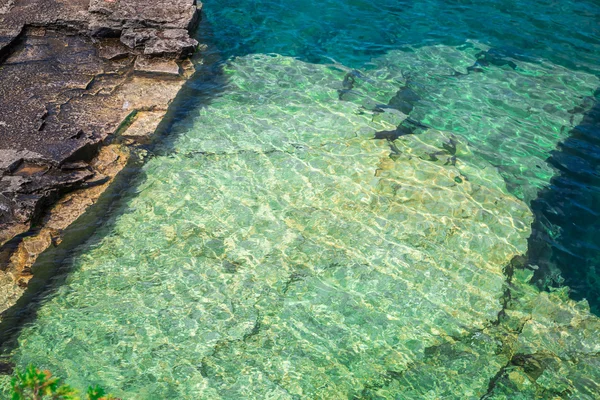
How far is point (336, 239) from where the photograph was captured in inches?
177

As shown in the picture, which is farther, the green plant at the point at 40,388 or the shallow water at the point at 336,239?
the shallow water at the point at 336,239

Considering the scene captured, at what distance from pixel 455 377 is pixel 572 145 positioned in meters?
3.46

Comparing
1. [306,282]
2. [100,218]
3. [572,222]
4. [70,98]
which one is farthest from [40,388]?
→ [572,222]

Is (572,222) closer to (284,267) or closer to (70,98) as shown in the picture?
(284,267)

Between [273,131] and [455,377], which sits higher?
[273,131]

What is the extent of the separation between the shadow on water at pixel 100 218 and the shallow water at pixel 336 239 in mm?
34

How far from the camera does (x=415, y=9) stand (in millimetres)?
8664

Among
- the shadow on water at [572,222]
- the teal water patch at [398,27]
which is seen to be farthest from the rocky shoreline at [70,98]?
the shadow on water at [572,222]

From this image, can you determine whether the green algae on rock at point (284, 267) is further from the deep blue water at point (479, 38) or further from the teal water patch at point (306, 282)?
the deep blue water at point (479, 38)

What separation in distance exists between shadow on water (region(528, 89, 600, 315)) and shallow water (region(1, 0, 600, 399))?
30 mm

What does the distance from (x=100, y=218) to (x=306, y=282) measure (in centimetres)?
170

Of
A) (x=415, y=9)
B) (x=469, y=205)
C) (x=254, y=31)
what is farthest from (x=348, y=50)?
(x=469, y=205)

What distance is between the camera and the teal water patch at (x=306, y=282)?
11.5ft

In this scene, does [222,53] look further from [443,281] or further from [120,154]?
[443,281]
